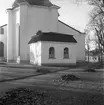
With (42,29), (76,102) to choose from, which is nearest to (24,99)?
(76,102)

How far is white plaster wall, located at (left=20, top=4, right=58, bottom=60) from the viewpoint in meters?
33.4

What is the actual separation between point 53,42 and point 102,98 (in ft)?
65.6

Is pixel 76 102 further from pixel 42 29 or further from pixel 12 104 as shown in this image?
pixel 42 29

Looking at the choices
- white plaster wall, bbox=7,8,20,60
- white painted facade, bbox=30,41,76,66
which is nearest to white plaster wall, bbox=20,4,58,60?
white plaster wall, bbox=7,8,20,60

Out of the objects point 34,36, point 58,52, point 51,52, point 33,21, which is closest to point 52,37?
point 51,52

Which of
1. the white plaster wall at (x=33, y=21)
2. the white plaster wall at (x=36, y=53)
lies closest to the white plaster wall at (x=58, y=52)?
the white plaster wall at (x=36, y=53)

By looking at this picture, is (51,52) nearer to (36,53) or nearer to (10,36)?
(36,53)

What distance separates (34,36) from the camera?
98.7 feet

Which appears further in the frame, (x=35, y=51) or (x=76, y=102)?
(x=35, y=51)

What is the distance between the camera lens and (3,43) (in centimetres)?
3938

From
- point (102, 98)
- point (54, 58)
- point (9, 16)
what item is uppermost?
point (9, 16)

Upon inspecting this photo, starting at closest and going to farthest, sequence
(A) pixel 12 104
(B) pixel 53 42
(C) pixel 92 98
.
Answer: (A) pixel 12 104 < (C) pixel 92 98 < (B) pixel 53 42

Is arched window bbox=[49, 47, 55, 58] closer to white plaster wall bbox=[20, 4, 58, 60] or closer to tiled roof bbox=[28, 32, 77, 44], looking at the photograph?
tiled roof bbox=[28, 32, 77, 44]

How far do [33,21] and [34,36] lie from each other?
5.91 m
